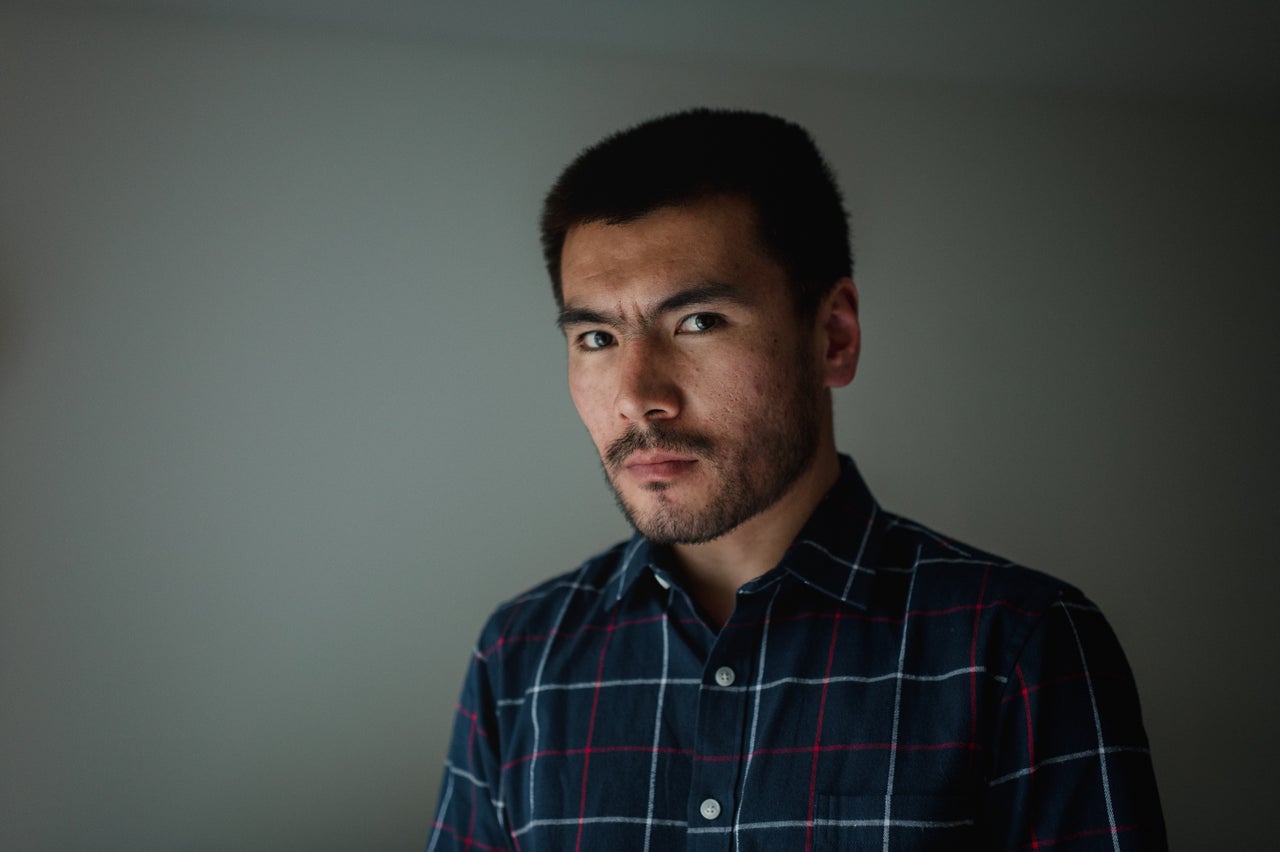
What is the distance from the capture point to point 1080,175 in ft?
6.57

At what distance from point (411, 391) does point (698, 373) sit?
0.84 meters

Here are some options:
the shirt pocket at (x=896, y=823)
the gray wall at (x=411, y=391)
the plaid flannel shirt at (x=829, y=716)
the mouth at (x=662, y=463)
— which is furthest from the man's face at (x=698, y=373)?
the gray wall at (x=411, y=391)

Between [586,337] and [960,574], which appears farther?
[586,337]

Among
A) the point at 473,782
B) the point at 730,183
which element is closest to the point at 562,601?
the point at 473,782

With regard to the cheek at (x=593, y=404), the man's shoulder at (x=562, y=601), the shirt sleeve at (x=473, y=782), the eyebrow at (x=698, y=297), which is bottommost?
the shirt sleeve at (x=473, y=782)

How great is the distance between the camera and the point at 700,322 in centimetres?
117

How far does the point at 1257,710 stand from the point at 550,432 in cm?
153

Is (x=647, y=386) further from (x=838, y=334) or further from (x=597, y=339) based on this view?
(x=838, y=334)

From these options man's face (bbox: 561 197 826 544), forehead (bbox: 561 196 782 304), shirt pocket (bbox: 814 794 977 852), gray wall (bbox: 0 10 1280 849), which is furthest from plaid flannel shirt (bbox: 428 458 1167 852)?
gray wall (bbox: 0 10 1280 849)

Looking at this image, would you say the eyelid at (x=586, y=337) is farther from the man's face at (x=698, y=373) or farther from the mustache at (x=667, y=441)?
the mustache at (x=667, y=441)

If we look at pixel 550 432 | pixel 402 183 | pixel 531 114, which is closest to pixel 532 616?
pixel 550 432

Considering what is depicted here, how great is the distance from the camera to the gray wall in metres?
1.68

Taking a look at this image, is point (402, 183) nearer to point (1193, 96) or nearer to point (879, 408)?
point (879, 408)

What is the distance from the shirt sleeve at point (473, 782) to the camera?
4.17ft
